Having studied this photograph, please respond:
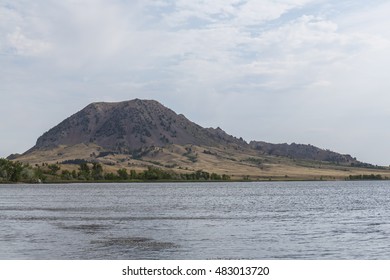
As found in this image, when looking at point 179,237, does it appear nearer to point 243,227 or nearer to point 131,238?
point 131,238

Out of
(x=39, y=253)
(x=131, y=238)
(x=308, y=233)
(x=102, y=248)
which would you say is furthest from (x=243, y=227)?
A: (x=39, y=253)

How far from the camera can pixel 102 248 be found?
57.3m

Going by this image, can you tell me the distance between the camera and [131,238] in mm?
65500

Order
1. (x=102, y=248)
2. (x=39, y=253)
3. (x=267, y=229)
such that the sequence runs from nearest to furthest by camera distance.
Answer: (x=39, y=253) < (x=102, y=248) < (x=267, y=229)

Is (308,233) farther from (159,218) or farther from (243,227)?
(159,218)

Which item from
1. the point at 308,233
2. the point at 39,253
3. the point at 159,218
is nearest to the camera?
the point at 39,253

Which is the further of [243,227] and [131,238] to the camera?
Result: [243,227]
